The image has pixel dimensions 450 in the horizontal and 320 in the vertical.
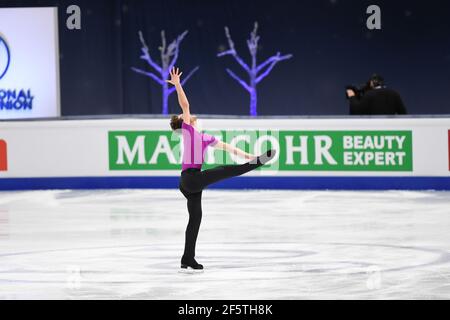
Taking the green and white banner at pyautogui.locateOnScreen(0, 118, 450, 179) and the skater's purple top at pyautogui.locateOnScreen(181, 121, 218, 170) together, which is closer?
the skater's purple top at pyautogui.locateOnScreen(181, 121, 218, 170)

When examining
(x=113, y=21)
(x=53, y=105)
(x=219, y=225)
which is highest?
(x=113, y=21)

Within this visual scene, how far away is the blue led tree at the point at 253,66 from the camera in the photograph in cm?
2678

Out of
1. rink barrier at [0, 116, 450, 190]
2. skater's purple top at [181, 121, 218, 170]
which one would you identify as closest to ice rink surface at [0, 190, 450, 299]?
rink barrier at [0, 116, 450, 190]

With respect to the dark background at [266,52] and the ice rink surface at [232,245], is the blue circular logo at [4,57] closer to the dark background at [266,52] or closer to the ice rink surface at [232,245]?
the ice rink surface at [232,245]

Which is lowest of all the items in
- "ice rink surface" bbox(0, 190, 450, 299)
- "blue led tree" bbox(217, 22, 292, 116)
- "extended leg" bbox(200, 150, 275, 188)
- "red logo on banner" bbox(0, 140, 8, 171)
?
"ice rink surface" bbox(0, 190, 450, 299)

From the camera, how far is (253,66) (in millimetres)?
26891

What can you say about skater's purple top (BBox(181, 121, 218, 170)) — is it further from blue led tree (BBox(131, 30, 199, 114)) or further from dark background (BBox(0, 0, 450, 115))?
dark background (BBox(0, 0, 450, 115))

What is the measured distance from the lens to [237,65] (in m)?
27.0

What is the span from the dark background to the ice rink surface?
9579 mm

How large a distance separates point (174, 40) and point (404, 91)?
5.50 metres

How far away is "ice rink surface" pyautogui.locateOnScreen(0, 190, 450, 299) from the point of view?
908cm

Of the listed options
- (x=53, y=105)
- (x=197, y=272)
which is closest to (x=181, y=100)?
(x=197, y=272)

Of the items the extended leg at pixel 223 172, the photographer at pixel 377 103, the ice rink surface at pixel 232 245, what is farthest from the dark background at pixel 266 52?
the extended leg at pixel 223 172
